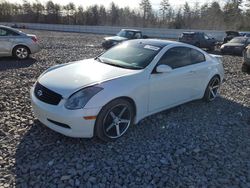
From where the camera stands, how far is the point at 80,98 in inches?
141

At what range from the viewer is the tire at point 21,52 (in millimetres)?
10227

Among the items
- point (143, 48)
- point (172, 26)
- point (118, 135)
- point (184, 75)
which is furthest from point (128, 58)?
point (172, 26)

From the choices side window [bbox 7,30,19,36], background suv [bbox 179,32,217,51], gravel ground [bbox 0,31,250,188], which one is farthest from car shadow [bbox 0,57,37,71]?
background suv [bbox 179,32,217,51]

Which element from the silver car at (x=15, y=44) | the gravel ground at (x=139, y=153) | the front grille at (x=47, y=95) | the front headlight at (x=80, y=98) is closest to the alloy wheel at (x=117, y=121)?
the gravel ground at (x=139, y=153)

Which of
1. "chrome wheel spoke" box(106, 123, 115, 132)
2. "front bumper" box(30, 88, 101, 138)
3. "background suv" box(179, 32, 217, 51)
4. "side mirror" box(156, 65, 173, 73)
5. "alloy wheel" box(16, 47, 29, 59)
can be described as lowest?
"chrome wheel spoke" box(106, 123, 115, 132)

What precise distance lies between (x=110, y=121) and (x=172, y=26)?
52.6 m

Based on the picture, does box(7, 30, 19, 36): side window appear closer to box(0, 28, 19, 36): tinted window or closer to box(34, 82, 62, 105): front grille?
box(0, 28, 19, 36): tinted window

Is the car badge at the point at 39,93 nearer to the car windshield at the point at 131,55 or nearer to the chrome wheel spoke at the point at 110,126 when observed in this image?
the chrome wheel spoke at the point at 110,126

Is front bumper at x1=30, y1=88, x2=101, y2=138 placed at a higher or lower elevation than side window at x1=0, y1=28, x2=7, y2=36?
lower

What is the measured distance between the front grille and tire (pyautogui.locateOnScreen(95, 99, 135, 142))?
2.14 feet

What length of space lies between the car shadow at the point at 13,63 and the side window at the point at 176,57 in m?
6.18

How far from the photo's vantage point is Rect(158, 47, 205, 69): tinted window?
480cm

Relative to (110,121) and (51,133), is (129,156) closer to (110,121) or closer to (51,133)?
(110,121)

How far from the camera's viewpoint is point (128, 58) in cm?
475
